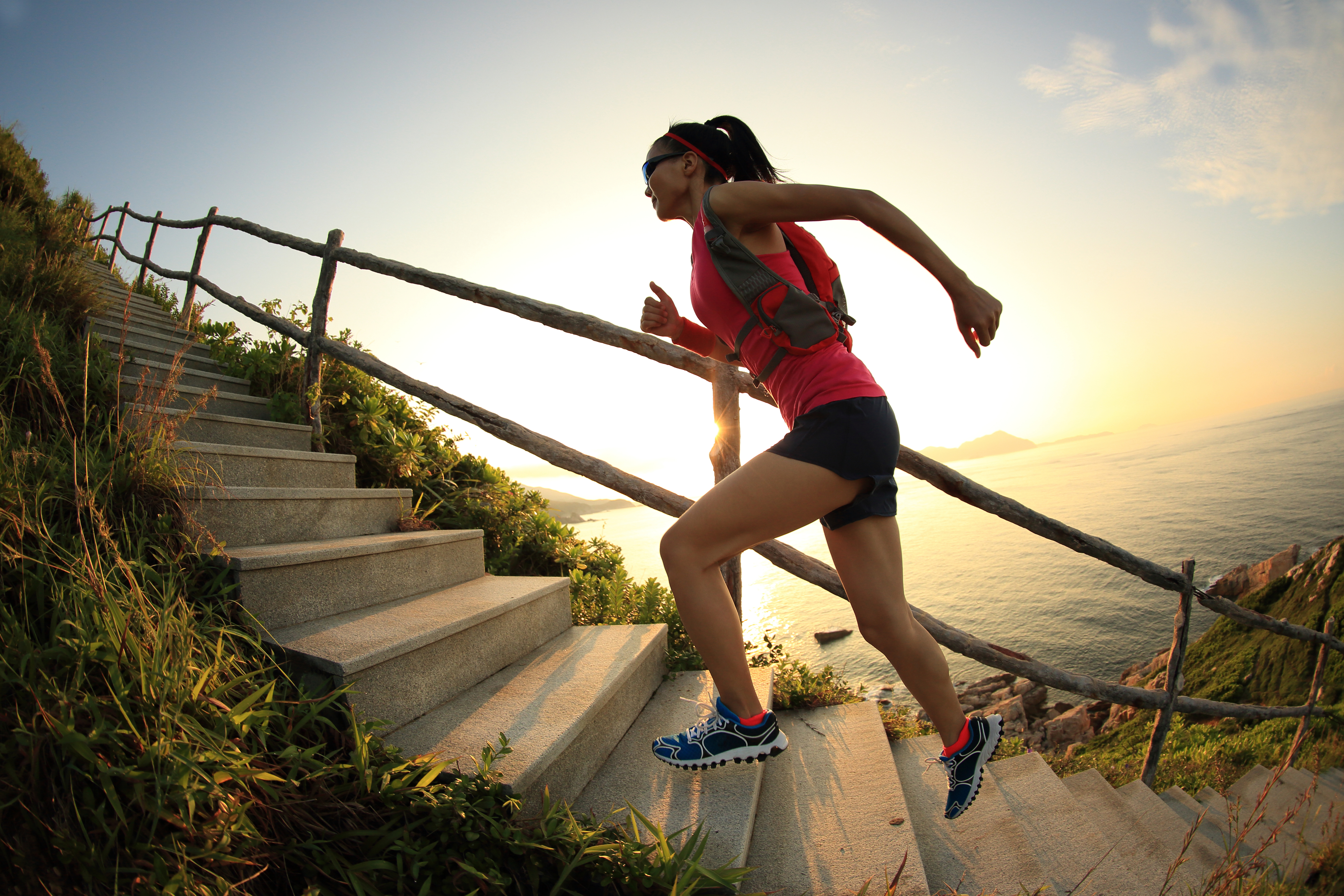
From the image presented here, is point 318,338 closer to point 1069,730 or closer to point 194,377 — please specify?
point 194,377

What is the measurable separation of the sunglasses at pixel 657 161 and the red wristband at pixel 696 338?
0.44m

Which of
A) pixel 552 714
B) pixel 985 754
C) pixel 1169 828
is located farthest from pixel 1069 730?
pixel 552 714

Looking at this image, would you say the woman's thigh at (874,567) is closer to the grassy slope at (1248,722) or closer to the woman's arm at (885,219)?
the woman's arm at (885,219)

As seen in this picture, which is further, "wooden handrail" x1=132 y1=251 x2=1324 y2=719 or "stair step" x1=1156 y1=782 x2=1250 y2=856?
"stair step" x1=1156 y1=782 x2=1250 y2=856

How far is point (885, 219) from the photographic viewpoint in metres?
1.29

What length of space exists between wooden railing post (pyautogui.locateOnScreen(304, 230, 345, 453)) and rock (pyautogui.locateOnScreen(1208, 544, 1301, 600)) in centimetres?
776

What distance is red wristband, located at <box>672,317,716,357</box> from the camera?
185 cm

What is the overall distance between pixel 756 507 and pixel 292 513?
6.57 ft

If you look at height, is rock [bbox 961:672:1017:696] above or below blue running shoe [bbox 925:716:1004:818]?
below

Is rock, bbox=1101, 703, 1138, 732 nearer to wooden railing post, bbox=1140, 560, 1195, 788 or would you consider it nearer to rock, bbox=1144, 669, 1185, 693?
rock, bbox=1144, 669, 1185, 693

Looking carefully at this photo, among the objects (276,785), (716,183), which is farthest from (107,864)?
(716,183)

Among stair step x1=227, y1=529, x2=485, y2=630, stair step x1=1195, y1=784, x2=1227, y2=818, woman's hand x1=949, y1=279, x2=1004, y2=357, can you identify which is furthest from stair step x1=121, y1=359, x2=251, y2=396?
stair step x1=1195, y1=784, x2=1227, y2=818

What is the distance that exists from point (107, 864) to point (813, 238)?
1.87 meters

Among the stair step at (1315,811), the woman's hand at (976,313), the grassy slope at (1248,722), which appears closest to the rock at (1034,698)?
the grassy slope at (1248,722)
